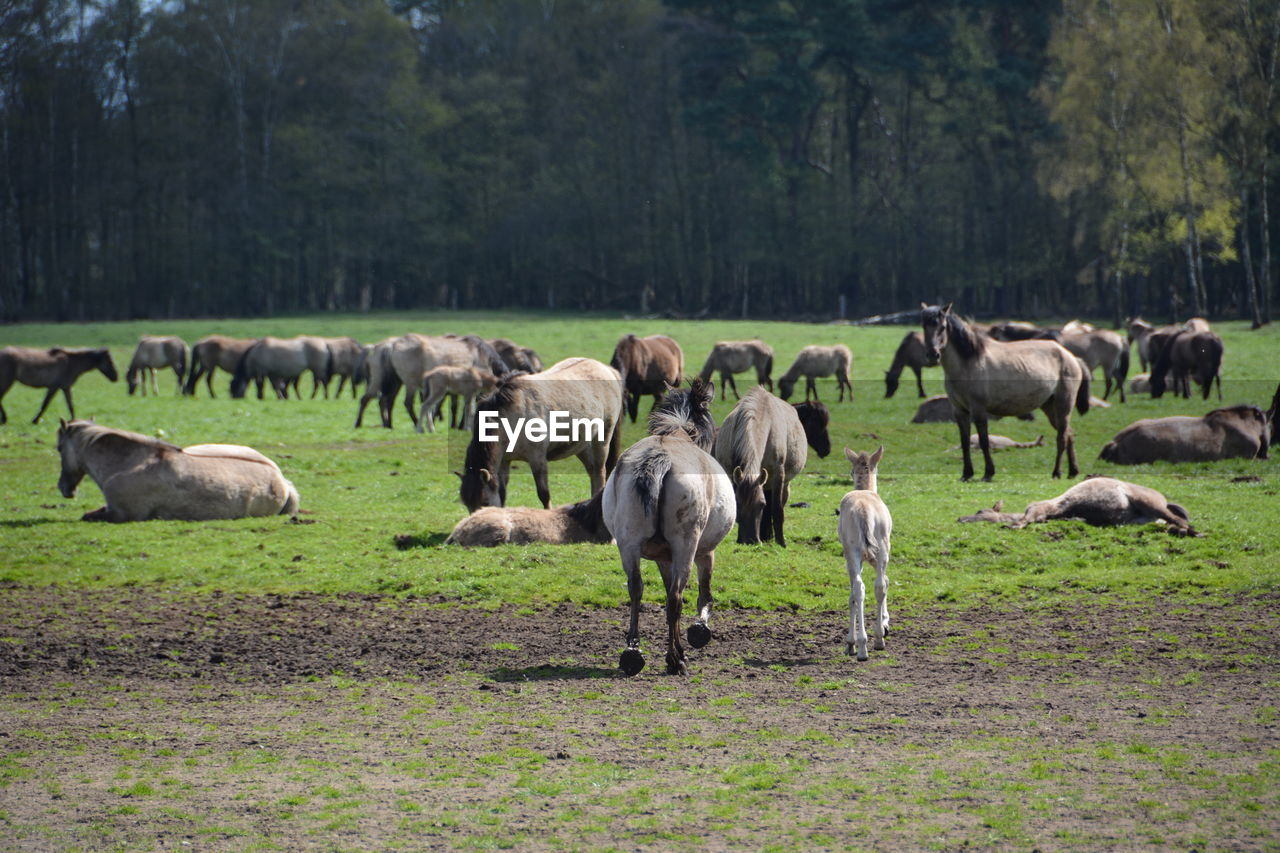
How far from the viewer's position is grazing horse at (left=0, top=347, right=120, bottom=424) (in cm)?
2855

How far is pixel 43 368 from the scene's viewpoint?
96.1 ft

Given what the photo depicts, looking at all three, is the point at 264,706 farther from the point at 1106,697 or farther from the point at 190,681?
the point at 1106,697

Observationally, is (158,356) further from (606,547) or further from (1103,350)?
(606,547)

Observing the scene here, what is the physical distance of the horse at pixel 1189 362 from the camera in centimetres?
2864

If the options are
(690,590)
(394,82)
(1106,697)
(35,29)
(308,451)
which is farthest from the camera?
(394,82)

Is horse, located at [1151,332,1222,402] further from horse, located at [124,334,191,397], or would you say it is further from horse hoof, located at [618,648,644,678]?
horse, located at [124,334,191,397]

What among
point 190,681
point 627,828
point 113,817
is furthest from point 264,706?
point 627,828

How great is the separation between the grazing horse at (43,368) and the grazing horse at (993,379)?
18.9 metres

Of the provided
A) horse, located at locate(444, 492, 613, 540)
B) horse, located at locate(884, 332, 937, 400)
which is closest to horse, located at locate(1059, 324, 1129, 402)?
horse, located at locate(884, 332, 937, 400)

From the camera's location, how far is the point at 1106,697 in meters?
8.13

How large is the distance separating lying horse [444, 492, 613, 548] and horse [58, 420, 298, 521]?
313 centimetres

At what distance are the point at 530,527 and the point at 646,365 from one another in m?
12.3

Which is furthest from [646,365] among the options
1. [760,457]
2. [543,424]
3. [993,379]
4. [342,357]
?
[342,357]

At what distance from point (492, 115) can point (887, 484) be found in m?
65.9
